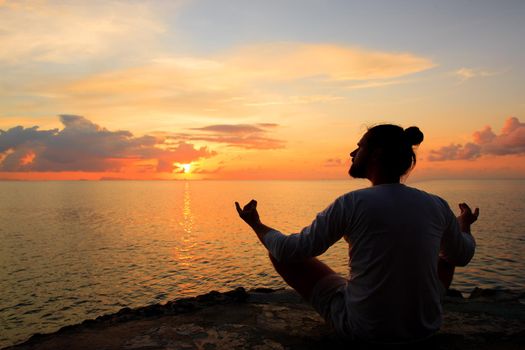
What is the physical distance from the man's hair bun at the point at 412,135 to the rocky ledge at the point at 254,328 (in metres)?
2.01

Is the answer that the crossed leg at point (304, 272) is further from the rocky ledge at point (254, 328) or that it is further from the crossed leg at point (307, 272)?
the rocky ledge at point (254, 328)

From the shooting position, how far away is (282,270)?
13.6 feet

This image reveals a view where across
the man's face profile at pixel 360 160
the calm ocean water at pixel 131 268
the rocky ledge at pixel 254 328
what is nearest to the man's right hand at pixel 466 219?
the rocky ledge at pixel 254 328

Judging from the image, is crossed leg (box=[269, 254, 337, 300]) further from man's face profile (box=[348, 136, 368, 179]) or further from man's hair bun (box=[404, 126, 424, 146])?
man's hair bun (box=[404, 126, 424, 146])

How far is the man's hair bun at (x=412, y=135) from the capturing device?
3.43 meters

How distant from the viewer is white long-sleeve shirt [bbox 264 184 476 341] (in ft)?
10.6

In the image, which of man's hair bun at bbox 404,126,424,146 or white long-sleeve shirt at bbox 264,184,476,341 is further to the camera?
man's hair bun at bbox 404,126,424,146

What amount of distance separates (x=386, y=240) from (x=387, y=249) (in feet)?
0.26

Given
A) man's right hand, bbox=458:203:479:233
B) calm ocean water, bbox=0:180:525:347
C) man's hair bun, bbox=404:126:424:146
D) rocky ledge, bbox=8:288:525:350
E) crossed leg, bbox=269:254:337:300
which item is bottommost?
calm ocean water, bbox=0:180:525:347

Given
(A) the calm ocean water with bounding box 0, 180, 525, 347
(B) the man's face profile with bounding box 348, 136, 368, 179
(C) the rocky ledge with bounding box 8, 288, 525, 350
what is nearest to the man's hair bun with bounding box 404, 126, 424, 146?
(B) the man's face profile with bounding box 348, 136, 368, 179

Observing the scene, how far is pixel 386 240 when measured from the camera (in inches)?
127

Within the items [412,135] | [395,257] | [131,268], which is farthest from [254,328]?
[131,268]

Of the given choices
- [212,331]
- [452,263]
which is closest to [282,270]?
[452,263]

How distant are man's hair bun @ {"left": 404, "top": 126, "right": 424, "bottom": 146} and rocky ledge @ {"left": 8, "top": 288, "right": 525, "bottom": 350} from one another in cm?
201
